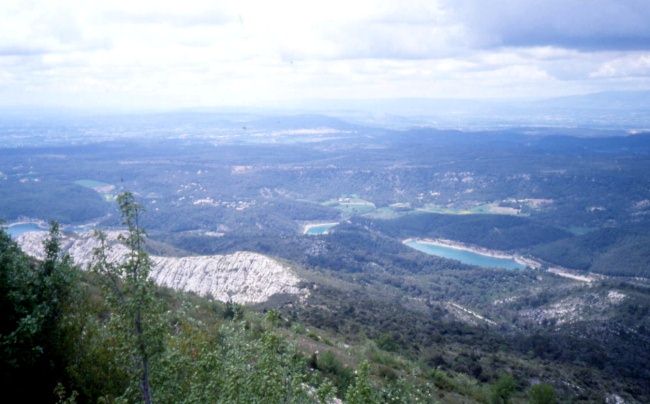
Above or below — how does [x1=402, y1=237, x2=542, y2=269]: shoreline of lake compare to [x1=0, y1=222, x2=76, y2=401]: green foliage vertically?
below

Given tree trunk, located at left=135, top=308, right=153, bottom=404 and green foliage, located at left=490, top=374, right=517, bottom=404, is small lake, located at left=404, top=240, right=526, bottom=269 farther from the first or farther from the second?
tree trunk, located at left=135, top=308, right=153, bottom=404

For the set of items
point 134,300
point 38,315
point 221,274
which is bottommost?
point 221,274

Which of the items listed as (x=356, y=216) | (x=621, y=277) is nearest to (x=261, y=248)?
(x=356, y=216)

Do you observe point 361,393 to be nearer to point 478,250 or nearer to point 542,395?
point 542,395

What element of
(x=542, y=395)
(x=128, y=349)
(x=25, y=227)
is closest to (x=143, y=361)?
(x=128, y=349)

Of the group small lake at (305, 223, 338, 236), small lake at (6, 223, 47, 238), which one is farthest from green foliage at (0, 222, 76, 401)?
small lake at (305, 223, 338, 236)
